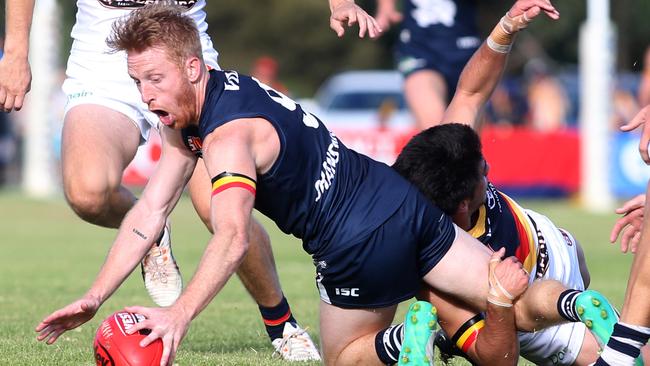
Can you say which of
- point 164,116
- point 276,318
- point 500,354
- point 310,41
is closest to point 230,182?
point 164,116

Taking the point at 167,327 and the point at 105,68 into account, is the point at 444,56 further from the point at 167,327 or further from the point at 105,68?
the point at 167,327

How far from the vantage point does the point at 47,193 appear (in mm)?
20953

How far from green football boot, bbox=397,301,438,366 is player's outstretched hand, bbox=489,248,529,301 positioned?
0.33 metres

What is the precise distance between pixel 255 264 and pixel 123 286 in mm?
3410

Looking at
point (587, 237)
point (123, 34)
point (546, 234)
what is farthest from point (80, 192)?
point (587, 237)

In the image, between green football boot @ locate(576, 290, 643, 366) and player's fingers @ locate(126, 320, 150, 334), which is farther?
green football boot @ locate(576, 290, 643, 366)

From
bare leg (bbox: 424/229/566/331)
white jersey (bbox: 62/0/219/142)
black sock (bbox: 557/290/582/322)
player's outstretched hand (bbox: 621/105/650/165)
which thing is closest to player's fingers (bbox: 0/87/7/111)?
white jersey (bbox: 62/0/219/142)

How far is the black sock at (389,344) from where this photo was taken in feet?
17.1

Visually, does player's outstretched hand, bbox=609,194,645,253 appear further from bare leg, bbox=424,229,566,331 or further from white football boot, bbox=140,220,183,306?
white football boot, bbox=140,220,183,306

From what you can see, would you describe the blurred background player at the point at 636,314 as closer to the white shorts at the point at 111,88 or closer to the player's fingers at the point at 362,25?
the player's fingers at the point at 362,25

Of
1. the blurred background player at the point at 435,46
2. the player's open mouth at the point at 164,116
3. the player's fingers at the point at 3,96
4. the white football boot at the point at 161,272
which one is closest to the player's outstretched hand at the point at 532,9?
the player's open mouth at the point at 164,116

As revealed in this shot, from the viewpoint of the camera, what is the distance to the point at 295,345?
247 inches

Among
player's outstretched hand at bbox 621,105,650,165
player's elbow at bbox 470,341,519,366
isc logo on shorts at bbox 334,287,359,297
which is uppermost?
player's outstretched hand at bbox 621,105,650,165

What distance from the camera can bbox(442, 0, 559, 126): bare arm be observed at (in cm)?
634
